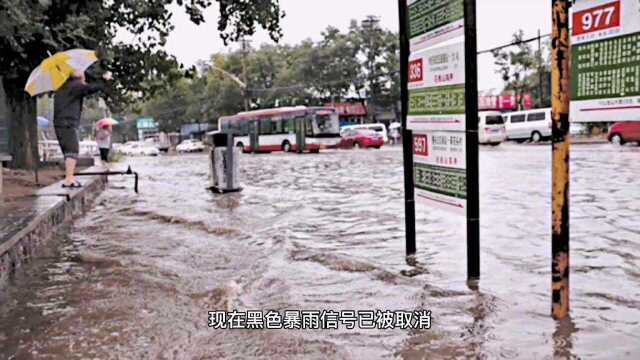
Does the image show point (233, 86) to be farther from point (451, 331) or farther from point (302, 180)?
point (451, 331)

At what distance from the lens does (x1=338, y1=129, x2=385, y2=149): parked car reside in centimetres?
3859

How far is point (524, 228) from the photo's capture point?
778 cm

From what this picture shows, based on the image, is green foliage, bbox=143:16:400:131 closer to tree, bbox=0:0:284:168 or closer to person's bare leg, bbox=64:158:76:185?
tree, bbox=0:0:284:168

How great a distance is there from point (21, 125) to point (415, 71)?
13693 mm

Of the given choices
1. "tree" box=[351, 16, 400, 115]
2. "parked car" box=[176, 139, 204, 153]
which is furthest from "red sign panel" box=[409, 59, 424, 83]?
"parked car" box=[176, 139, 204, 153]

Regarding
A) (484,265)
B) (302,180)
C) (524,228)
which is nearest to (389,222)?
(524,228)

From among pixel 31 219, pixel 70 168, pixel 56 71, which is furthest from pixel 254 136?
pixel 31 219

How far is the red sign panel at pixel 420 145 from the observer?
17.9ft

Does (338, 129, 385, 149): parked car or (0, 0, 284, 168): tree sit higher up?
(0, 0, 284, 168): tree

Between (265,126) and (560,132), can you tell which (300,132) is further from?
(560,132)

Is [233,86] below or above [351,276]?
above

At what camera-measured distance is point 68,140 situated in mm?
9820

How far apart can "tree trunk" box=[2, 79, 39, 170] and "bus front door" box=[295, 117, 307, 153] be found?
20.3 metres

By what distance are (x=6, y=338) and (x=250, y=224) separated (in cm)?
477
